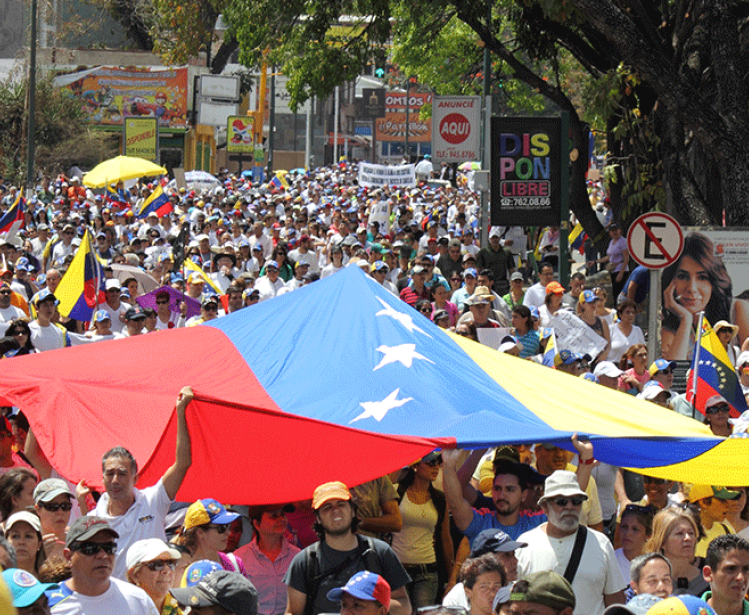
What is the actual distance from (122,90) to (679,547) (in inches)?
2048

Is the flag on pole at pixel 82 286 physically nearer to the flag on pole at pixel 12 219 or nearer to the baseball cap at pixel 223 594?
the flag on pole at pixel 12 219

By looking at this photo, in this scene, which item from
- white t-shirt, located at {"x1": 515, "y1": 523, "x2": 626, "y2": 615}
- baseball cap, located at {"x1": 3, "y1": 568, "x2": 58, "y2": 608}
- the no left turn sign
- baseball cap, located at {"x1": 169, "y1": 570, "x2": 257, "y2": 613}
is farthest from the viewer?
the no left turn sign

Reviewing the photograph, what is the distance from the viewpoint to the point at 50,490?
6.70m

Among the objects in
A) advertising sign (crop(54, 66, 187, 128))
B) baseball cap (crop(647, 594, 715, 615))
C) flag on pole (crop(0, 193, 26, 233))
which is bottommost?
baseball cap (crop(647, 594, 715, 615))

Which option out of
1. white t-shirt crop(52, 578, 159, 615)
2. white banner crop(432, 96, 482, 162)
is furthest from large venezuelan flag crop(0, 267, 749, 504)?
white banner crop(432, 96, 482, 162)

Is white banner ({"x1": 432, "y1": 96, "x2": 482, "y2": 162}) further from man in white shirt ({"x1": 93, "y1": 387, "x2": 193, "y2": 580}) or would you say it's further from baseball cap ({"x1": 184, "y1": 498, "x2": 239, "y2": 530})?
baseball cap ({"x1": 184, "y1": 498, "x2": 239, "y2": 530})

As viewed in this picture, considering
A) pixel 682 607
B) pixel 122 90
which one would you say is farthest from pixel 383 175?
pixel 122 90

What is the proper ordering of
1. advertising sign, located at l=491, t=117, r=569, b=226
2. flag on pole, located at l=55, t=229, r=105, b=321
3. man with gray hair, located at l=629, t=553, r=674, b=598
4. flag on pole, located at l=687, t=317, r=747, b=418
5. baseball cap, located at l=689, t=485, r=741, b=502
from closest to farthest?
man with gray hair, located at l=629, t=553, r=674, b=598 < baseball cap, located at l=689, t=485, r=741, b=502 < flag on pole, located at l=687, t=317, r=747, b=418 < flag on pole, located at l=55, t=229, r=105, b=321 < advertising sign, located at l=491, t=117, r=569, b=226

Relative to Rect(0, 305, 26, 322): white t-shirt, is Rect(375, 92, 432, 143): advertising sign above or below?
above

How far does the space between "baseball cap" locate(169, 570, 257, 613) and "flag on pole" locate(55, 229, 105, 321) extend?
962 cm

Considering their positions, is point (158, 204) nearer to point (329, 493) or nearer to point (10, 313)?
point (10, 313)

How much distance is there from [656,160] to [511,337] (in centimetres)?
561

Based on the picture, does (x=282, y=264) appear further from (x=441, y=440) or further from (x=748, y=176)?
(x=441, y=440)

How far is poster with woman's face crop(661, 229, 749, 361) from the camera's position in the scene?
46.0 feet
